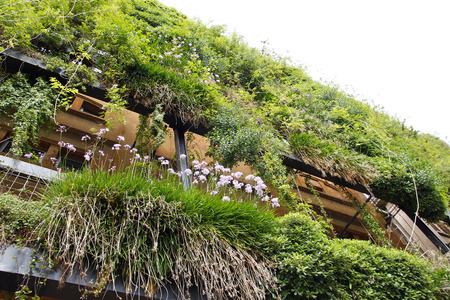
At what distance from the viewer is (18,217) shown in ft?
7.97

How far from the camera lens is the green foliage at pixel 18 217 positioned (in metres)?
2.34

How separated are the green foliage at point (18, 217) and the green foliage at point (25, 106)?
34.8 inches

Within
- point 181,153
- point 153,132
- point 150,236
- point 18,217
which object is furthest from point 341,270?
point 18,217

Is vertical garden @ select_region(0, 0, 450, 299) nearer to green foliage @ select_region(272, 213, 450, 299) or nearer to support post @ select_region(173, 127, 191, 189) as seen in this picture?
green foliage @ select_region(272, 213, 450, 299)

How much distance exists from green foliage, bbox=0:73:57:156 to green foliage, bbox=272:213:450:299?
3.23 m

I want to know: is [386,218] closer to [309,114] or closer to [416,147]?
[416,147]

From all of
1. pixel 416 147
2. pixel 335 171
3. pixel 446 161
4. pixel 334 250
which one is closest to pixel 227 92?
pixel 335 171

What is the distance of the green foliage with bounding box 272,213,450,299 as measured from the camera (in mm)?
2707

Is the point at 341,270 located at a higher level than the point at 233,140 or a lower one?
lower

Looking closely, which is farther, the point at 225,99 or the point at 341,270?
the point at 225,99

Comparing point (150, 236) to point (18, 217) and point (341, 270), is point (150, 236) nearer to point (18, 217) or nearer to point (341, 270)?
point (18, 217)

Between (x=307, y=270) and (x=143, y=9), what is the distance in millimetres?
8486

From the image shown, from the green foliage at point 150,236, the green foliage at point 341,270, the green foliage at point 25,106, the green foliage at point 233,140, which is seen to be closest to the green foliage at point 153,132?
the green foliage at point 233,140

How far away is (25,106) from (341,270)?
428 cm
